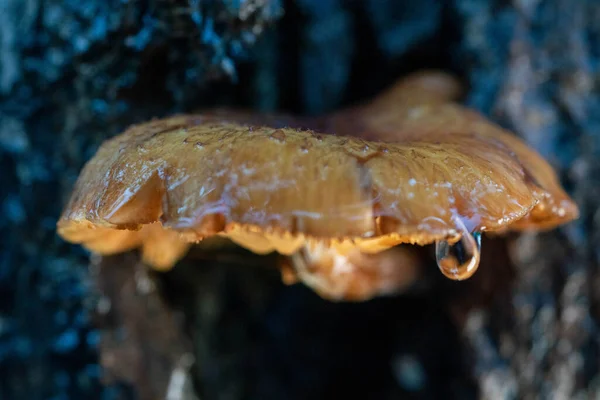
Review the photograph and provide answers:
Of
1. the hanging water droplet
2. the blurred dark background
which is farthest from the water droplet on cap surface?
the blurred dark background

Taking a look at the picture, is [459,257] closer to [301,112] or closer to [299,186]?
[299,186]

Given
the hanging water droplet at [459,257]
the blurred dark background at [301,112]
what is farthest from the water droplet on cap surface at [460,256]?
the blurred dark background at [301,112]

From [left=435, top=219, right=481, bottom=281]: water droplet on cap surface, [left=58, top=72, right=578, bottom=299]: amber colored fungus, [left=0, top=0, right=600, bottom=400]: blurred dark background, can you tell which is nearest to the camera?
[left=58, top=72, right=578, bottom=299]: amber colored fungus

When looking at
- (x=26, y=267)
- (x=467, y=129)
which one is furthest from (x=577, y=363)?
(x=26, y=267)

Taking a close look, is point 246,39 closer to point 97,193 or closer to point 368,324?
point 97,193

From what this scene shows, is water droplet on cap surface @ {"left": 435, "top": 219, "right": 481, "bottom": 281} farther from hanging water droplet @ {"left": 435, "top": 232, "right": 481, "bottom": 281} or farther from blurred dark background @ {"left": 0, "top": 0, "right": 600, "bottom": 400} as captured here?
blurred dark background @ {"left": 0, "top": 0, "right": 600, "bottom": 400}

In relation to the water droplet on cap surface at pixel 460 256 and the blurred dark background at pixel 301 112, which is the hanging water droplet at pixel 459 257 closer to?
the water droplet on cap surface at pixel 460 256
